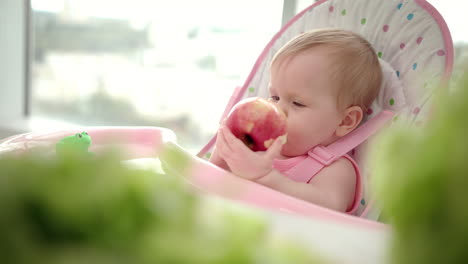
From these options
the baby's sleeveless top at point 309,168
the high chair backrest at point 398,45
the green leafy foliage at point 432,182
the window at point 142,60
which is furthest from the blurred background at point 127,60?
the green leafy foliage at point 432,182

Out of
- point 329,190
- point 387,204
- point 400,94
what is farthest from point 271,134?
point 387,204

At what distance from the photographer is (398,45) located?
96cm

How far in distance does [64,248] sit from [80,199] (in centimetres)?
2

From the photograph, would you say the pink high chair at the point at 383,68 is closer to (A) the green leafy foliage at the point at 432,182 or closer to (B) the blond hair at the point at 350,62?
(B) the blond hair at the point at 350,62

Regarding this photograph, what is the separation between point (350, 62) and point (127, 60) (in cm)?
174

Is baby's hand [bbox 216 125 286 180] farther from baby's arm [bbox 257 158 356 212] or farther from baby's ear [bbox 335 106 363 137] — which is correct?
baby's ear [bbox 335 106 363 137]

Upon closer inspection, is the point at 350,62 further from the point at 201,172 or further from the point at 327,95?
the point at 201,172

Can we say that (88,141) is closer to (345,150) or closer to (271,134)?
(271,134)

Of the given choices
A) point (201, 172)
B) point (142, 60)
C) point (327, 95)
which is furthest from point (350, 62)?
point (142, 60)

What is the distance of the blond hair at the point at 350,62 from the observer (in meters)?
0.89

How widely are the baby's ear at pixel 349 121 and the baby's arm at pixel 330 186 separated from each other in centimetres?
7

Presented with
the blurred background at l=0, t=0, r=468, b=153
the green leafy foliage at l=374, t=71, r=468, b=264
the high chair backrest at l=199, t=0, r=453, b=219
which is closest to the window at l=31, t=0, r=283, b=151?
the blurred background at l=0, t=0, r=468, b=153

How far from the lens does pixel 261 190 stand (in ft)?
1.91

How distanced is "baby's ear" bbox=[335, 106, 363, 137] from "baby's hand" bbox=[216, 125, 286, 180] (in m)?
0.23
